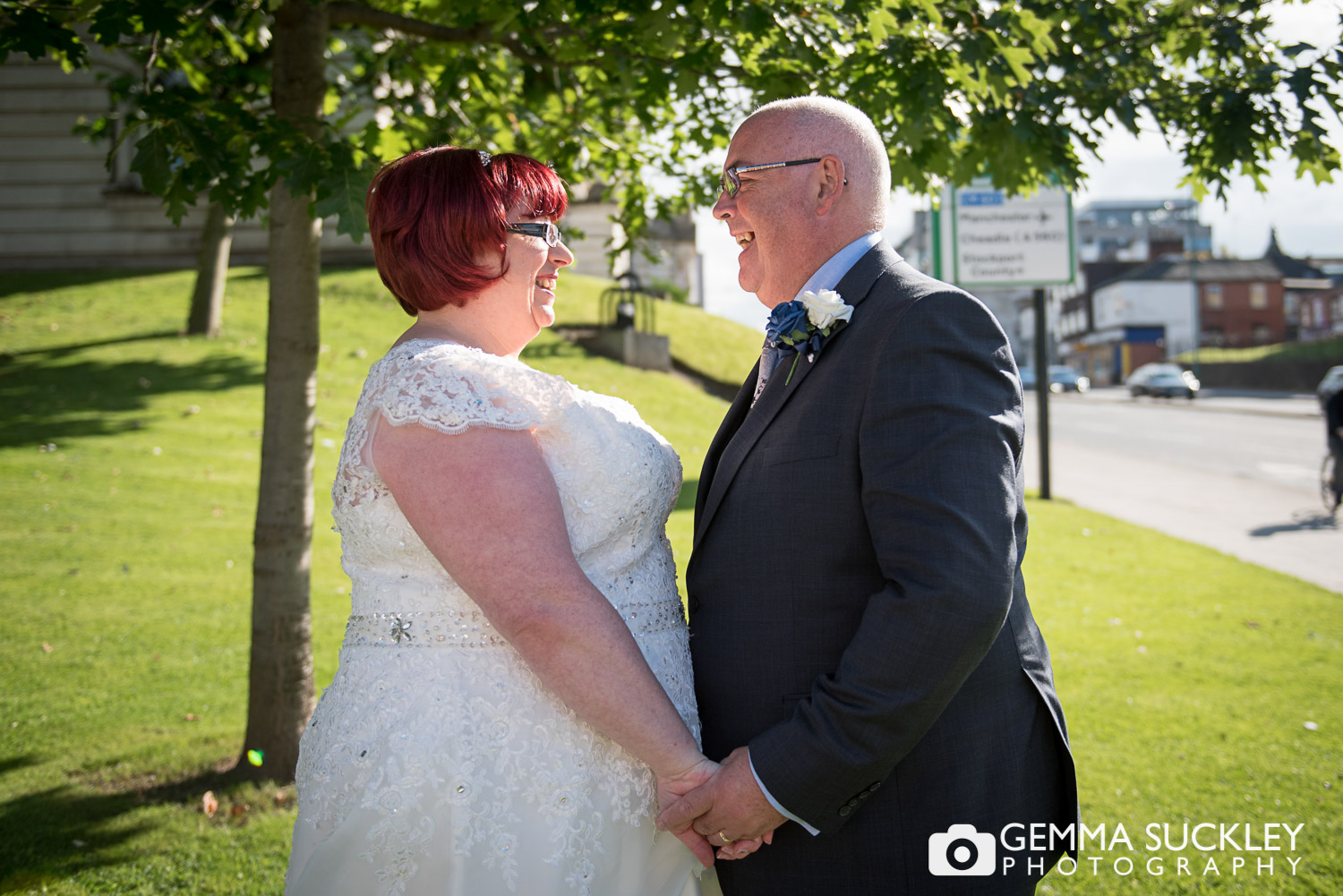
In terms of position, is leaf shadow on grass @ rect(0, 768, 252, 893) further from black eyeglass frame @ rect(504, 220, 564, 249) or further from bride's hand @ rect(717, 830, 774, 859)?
black eyeglass frame @ rect(504, 220, 564, 249)

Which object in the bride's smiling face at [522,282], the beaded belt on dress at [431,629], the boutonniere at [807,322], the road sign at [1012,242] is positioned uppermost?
the road sign at [1012,242]

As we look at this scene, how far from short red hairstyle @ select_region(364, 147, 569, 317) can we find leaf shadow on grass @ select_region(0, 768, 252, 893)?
11.1 feet

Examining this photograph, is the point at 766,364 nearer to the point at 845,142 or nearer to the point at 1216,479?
the point at 845,142

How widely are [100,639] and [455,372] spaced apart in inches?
238

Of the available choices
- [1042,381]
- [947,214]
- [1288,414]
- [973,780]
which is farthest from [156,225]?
[1288,414]

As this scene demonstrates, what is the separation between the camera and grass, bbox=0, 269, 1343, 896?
4.29 metres

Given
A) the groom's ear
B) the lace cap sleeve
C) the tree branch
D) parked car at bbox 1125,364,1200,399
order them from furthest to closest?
parked car at bbox 1125,364,1200,399 < the tree branch < the groom's ear < the lace cap sleeve

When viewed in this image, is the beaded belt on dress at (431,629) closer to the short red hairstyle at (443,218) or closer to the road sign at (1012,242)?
the short red hairstyle at (443,218)

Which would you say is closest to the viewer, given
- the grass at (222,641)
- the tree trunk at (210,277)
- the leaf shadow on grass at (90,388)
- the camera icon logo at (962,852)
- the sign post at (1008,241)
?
the camera icon logo at (962,852)

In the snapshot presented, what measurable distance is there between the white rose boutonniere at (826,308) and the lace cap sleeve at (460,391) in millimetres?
560

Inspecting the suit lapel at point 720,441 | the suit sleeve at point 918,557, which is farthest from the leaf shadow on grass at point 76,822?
the suit sleeve at point 918,557

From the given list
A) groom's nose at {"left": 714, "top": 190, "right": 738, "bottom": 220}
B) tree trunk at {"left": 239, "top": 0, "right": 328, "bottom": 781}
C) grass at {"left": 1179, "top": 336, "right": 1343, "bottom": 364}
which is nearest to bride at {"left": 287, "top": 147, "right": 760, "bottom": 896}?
groom's nose at {"left": 714, "top": 190, "right": 738, "bottom": 220}

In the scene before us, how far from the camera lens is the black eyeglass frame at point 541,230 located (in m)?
2.14

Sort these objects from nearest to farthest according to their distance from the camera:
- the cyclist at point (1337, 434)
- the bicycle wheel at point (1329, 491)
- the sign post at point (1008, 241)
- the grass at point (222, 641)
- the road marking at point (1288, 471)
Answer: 1. the grass at point (222, 641)
2. the cyclist at point (1337, 434)
3. the bicycle wheel at point (1329, 491)
4. the sign post at point (1008, 241)
5. the road marking at point (1288, 471)
